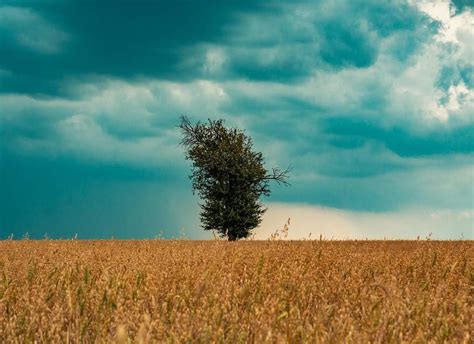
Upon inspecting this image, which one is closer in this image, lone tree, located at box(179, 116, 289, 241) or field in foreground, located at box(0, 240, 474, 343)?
field in foreground, located at box(0, 240, 474, 343)

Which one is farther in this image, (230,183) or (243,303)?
(230,183)

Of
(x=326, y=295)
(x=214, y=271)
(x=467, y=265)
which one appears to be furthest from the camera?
(x=467, y=265)

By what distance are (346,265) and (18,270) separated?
4897mm

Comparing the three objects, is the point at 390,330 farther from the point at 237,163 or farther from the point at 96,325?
the point at 237,163

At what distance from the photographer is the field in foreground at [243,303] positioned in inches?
157

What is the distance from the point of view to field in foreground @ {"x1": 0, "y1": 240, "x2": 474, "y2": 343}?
3998 mm

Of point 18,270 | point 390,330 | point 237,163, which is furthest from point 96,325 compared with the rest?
point 237,163

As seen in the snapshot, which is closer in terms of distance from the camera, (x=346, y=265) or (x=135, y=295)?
(x=135, y=295)

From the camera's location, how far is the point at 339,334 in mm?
4031

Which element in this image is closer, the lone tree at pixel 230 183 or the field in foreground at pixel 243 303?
the field in foreground at pixel 243 303

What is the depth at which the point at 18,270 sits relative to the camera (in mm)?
7797

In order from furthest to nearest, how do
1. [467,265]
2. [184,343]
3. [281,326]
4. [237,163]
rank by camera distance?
[237,163] < [467,265] < [281,326] < [184,343]

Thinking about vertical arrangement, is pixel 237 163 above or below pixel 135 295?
above

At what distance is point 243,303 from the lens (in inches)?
217
